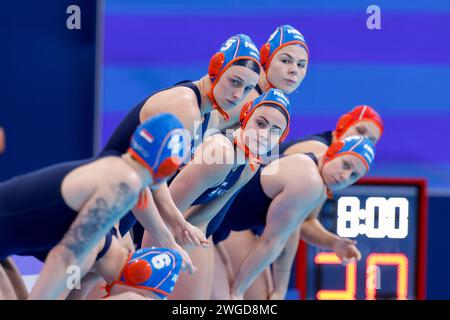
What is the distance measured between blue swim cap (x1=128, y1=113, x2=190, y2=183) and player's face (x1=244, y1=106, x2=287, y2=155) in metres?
1.24

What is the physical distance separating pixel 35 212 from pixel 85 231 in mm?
278

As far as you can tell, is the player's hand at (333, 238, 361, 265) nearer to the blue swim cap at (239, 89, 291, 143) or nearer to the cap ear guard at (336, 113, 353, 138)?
the cap ear guard at (336, 113, 353, 138)

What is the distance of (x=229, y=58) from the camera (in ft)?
14.3

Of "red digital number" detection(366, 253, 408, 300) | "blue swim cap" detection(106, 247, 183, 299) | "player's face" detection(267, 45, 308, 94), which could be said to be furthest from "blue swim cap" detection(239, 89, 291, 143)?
"red digital number" detection(366, 253, 408, 300)

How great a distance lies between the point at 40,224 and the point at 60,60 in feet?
13.8

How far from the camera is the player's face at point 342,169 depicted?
206 inches

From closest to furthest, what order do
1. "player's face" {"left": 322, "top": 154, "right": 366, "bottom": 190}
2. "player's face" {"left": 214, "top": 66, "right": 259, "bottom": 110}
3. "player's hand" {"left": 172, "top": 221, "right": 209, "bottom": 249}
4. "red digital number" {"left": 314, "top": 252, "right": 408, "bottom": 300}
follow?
1. "player's hand" {"left": 172, "top": 221, "right": 209, "bottom": 249}
2. "player's face" {"left": 214, "top": 66, "right": 259, "bottom": 110}
3. "player's face" {"left": 322, "top": 154, "right": 366, "bottom": 190}
4. "red digital number" {"left": 314, "top": 252, "right": 408, "bottom": 300}

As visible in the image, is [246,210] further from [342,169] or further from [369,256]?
[369,256]

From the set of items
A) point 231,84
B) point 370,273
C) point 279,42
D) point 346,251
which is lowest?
point 370,273

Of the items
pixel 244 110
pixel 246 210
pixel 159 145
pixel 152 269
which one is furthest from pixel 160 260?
pixel 246 210

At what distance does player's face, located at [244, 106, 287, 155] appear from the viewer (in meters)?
4.40

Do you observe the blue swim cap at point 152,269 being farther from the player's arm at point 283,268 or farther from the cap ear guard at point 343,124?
the cap ear guard at point 343,124

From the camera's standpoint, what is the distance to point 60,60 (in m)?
7.38
